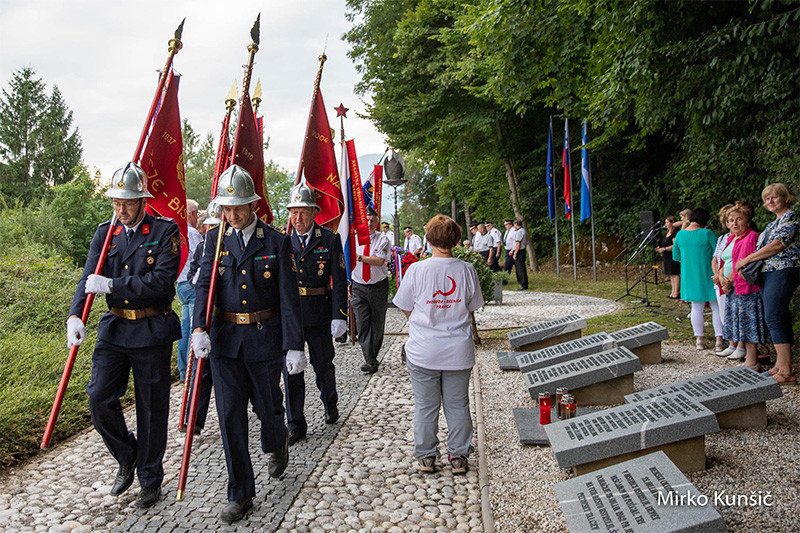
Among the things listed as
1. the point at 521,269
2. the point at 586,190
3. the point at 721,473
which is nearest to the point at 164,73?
the point at 721,473

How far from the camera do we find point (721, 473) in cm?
384

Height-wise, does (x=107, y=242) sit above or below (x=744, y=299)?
above

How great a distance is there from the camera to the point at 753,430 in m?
4.57

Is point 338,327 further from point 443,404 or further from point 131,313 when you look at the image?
point 131,313

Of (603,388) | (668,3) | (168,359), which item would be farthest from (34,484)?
(668,3)

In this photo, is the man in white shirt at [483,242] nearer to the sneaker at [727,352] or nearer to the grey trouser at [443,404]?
the sneaker at [727,352]

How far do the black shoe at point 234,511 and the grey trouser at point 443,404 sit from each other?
124 cm

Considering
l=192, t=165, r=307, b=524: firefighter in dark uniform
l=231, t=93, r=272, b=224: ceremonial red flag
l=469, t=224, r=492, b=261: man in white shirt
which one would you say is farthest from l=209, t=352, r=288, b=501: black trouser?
l=469, t=224, r=492, b=261: man in white shirt

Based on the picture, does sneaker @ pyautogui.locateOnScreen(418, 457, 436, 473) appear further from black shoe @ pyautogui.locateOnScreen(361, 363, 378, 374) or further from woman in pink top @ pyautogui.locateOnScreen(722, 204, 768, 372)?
woman in pink top @ pyautogui.locateOnScreen(722, 204, 768, 372)

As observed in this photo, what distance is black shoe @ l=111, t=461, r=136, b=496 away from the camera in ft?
13.2

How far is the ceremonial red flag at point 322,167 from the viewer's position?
6945 millimetres

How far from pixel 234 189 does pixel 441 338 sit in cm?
166

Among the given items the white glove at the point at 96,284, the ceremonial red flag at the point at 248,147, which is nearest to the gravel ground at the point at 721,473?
the white glove at the point at 96,284

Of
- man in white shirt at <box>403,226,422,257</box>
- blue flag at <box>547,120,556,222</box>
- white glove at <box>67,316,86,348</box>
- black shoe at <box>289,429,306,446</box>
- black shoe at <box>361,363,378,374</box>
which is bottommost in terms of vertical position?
black shoe at <box>289,429,306,446</box>
